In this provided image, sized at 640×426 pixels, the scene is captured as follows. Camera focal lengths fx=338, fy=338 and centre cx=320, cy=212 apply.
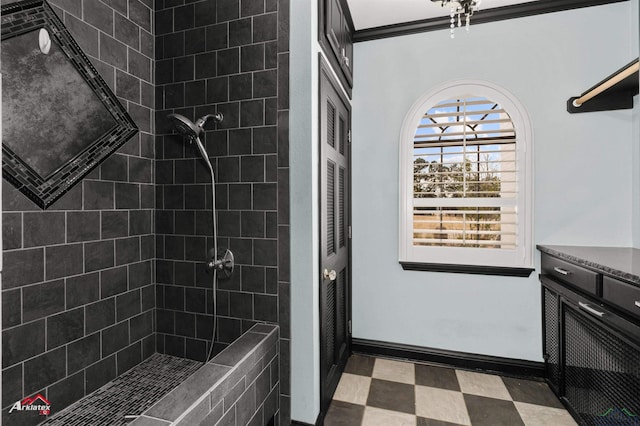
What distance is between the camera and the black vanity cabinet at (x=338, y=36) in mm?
1886

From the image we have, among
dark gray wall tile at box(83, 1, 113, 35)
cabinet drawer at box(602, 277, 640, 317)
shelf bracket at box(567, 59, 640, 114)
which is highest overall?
dark gray wall tile at box(83, 1, 113, 35)

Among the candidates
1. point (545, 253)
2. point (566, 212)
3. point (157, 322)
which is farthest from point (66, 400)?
point (566, 212)

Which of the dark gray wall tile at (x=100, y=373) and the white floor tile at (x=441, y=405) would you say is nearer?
the dark gray wall tile at (x=100, y=373)

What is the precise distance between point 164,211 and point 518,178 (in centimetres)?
237

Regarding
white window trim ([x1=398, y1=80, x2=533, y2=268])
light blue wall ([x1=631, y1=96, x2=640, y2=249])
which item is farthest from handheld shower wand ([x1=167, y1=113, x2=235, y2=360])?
light blue wall ([x1=631, y1=96, x2=640, y2=249])

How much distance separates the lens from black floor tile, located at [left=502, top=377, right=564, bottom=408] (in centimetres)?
208

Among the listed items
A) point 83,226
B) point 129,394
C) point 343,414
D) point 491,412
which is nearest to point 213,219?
point 83,226

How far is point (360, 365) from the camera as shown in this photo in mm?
2541

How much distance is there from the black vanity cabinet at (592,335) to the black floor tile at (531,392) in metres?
0.05

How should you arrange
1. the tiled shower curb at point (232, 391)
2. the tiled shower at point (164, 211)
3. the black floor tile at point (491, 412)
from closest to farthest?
the tiled shower curb at point (232, 391) < the tiled shower at point (164, 211) < the black floor tile at point (491, 412)

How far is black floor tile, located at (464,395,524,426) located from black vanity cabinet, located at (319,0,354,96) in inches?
88.5

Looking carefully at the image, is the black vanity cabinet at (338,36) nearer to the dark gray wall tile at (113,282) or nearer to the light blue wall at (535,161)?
the light blue wall at (535,161)

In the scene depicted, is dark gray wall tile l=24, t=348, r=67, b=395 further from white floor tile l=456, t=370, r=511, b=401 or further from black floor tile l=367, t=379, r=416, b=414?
white floor tile l=456, t=370, r=511, b=401

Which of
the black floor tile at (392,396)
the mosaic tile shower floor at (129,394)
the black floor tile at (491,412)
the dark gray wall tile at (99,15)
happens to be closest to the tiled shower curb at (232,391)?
the mosaic tile shower floor at (129,394)
